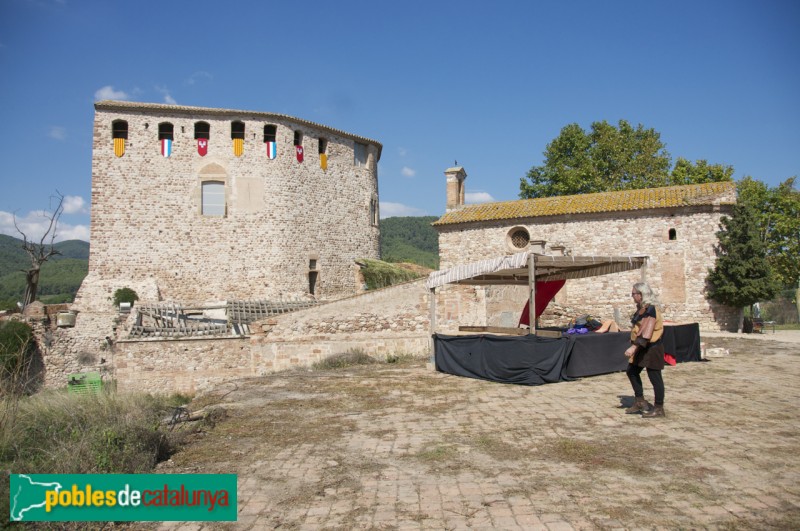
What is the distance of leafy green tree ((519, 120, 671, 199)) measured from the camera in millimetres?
32125

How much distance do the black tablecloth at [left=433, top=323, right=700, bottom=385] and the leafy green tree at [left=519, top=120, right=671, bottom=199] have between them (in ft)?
74.4

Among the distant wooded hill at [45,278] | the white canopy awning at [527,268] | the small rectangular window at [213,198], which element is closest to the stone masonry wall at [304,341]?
the white canopy awning at [527,268]

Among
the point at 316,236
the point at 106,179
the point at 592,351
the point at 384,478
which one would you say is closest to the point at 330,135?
the point at 316,236

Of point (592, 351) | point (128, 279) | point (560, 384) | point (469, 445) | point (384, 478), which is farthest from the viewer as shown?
point (128, 279)

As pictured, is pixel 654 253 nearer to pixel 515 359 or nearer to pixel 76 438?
pixel 515 359

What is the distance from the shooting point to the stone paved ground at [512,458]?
4.07 meters

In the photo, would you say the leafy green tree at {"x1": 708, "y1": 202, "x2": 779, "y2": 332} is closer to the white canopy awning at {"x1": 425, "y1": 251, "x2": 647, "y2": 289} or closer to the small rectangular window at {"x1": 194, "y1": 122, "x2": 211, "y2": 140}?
the white canopy awning at {"x1": 425, "y1": 251, "x2": 647, "y2": 289}

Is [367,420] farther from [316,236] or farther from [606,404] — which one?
[316,236]

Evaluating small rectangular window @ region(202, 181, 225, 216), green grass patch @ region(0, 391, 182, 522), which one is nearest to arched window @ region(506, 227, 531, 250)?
small rectangular window @ region(202, 181, 225, 216)

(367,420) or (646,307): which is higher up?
(646,307)

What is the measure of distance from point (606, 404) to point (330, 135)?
80.8ft

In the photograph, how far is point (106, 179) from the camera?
2588cm

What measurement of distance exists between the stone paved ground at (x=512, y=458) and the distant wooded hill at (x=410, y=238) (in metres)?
55.1

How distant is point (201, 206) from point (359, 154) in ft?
31.5
